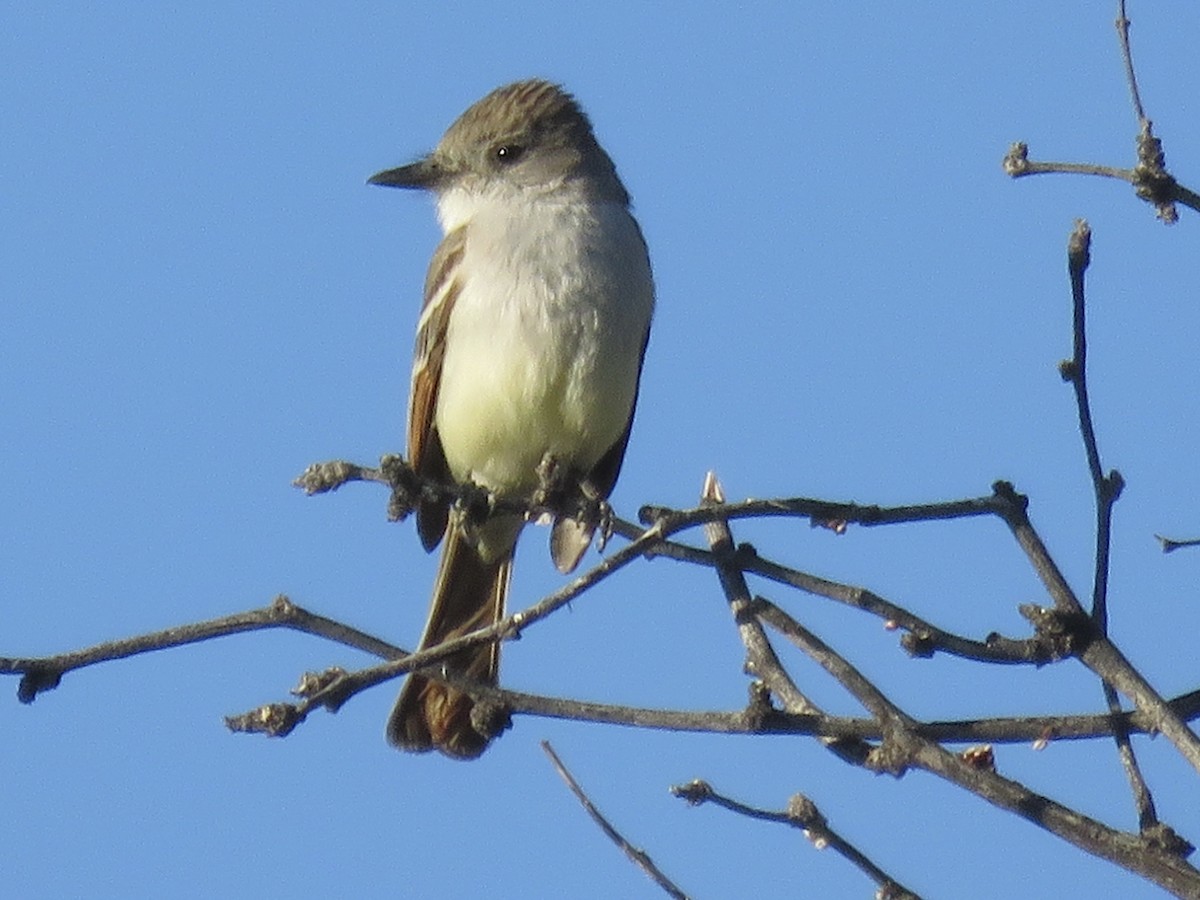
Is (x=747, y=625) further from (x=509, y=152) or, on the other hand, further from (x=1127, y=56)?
(x=509, y=152)

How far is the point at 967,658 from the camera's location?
3.12 m

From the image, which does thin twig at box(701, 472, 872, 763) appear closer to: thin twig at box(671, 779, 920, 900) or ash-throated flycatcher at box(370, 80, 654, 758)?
thin twig at box(671, 779, 920, 900)

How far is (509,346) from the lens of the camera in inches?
236

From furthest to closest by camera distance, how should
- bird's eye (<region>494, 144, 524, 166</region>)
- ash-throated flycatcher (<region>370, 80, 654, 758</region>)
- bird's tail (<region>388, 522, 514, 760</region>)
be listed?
bird's eye (<region>494, 144, 524, 166</region>), bird's tail (<region>388, 522, 514, 760</region>), ash-throated flycatcher (<region>370, 80, 654, 758</region>)

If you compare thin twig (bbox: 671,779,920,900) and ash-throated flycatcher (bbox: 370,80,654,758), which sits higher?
ash-throated flycatcher (bbox: 370,80,654,758)

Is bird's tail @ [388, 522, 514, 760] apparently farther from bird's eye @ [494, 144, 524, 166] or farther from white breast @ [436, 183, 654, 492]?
bird's eye @ [494, 144, 524, 166]

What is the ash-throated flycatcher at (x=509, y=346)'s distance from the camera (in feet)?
19.5

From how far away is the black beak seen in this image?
23.4 feet

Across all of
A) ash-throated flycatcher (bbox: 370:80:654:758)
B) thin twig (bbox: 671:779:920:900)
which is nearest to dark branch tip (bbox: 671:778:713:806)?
thin twig (bbox: 671:779:920:900)

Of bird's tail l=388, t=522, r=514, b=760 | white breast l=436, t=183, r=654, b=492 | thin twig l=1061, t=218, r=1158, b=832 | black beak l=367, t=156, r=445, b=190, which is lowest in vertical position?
thin twig l=1061, t=218, r=1158, b=832

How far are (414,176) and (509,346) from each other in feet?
4.74

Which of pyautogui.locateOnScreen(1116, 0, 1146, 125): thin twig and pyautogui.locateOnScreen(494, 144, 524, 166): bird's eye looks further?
pyautogui.locateOnScreen(494, 144, 524, 166): bird's eye

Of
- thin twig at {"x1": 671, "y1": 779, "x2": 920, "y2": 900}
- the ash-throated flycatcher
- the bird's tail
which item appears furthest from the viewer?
the bird's tail

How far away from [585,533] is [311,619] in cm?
284
